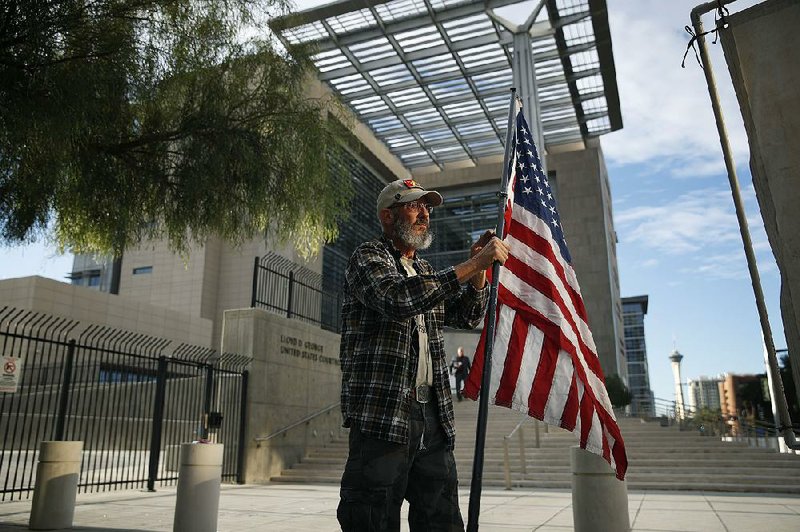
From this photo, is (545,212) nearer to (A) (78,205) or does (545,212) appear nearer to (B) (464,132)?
(A) (78,205)

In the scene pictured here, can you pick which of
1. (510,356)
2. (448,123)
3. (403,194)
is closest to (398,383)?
(403,194)

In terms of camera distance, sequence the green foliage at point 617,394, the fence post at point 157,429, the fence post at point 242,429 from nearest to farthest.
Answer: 1. the fence post at point 157,429
2. the fence post at point 242,429
3. the green foliage at point 617,394

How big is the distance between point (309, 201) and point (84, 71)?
3.93 metres

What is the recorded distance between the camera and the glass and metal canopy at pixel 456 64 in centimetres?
2438

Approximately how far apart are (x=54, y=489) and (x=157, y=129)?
5277 millimetres

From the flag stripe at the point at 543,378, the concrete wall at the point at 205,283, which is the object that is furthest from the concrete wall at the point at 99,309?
the flag stripe at the point at 543,378

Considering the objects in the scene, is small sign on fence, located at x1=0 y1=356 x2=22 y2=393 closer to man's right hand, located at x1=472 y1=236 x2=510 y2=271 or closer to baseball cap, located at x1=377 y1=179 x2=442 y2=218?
baseball cap, located at x1=377 y1=179 x2=442 y2=218

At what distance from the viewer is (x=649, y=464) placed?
12531mm

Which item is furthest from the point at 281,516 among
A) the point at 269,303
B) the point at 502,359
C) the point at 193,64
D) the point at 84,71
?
the point at 269,303

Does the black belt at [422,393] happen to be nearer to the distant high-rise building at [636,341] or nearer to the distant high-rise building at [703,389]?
the distant high-rise building at [636,341]

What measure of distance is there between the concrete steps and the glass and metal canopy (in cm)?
1299

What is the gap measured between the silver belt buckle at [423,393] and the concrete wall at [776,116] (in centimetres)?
145

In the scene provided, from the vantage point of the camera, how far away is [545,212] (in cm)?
378

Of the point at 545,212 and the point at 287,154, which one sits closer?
the point at 545,212
